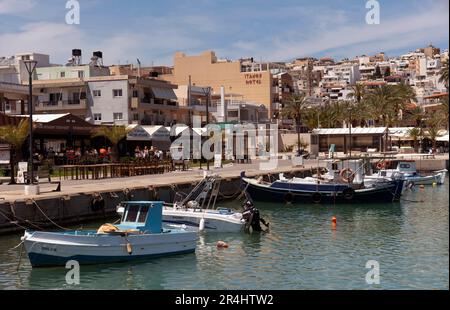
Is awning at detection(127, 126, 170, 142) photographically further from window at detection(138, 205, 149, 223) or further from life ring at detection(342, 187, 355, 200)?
window at detection(138, 205, 149, 223)

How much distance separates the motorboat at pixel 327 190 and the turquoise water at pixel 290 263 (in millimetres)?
10646

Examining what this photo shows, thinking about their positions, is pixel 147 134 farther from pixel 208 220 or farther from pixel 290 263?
pixel 290 263

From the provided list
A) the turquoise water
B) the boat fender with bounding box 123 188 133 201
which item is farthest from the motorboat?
the boat fender with bounding box 123 188 133 201

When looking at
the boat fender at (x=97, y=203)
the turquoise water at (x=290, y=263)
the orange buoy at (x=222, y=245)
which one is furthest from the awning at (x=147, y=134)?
the orange buoy at (x=222, y=245)

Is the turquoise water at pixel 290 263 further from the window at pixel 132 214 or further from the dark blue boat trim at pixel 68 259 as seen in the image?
the window at pixel 132 214

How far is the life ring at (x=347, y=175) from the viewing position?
51531 millimetres

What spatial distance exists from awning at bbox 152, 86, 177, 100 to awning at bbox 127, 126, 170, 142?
15227 millimetres

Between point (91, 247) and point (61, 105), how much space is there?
61.4 meters

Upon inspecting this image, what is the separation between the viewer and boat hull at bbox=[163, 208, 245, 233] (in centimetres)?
3422
